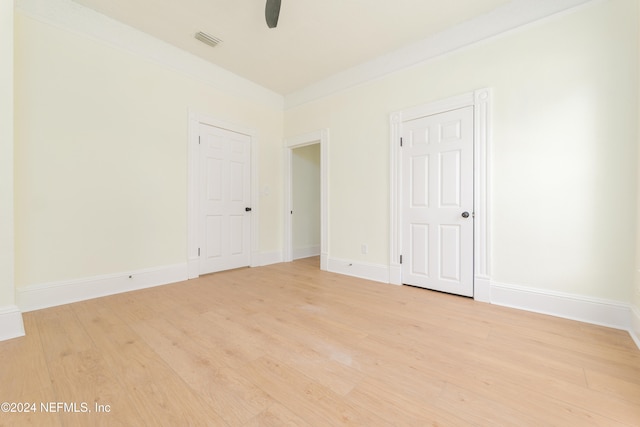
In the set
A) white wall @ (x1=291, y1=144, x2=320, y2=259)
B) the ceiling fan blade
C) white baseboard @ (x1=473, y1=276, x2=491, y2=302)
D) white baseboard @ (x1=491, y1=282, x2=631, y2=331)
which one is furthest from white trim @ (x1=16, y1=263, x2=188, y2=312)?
white baseboard @ (x1=491, y1=282, x2=631, y2=331)

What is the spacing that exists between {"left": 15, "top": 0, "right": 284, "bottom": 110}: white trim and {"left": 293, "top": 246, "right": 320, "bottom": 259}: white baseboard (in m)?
2.78

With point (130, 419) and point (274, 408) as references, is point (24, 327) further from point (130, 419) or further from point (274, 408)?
point (274, 408)

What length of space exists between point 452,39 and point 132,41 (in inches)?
142

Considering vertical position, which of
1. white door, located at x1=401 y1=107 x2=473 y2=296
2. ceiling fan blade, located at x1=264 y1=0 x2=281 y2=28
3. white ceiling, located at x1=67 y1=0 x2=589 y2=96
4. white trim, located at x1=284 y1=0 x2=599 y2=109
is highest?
white ceiling, located at x1=67 y1=0 x2=589 y2=96

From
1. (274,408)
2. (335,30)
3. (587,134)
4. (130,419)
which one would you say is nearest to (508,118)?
(587,134)

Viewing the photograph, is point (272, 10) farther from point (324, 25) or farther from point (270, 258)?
point (270, 258)

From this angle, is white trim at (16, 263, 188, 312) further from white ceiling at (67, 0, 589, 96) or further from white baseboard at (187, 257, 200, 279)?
white ceiling at (67, 0, 589, 96)

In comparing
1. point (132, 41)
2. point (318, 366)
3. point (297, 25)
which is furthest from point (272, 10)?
point (318, 366)

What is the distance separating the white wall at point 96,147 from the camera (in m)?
2.36

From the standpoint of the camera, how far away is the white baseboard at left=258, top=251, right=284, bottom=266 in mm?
4324

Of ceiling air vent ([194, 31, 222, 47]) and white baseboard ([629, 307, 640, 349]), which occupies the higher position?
ceiling air vent ([194, 31, 222, 47])

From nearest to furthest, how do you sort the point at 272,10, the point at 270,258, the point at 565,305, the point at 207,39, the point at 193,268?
the point at 272,10, the point at 565,305, the point at 207,39, the point at 193,268, the point at 270,258

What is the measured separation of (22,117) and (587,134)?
4935 millimetres

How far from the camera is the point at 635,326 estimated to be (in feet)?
6.17
